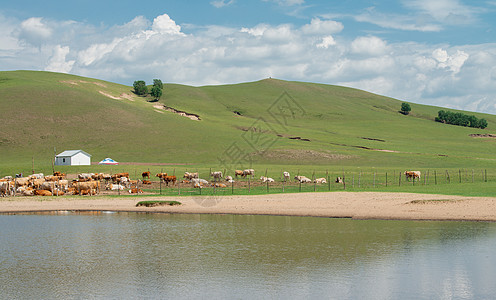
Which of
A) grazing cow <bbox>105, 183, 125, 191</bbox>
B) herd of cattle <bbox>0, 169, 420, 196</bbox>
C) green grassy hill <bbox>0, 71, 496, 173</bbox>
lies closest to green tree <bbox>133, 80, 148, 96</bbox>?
green grassy hill <bbox>0, 71, 496, 173</bbox>

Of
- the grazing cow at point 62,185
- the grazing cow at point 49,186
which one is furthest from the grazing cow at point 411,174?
the grazing cow at point 49,186

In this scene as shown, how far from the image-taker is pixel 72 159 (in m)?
87.0

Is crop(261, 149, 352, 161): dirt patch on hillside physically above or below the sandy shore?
above

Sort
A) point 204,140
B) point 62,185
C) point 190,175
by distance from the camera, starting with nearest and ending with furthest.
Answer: point 62,185 → point 190,175 → point 204,140

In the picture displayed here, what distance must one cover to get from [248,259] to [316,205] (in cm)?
1955

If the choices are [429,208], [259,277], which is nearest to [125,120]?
[429,208]

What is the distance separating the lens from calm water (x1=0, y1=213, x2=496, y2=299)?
18.0 meters

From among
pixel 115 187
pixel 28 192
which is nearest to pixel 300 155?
pixel 115 187

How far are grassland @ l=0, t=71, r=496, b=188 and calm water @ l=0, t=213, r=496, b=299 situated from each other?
140 ft

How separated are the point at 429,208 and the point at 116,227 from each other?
73.0 feet

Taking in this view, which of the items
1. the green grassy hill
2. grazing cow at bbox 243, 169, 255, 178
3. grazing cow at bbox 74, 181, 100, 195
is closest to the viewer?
grazing cow at bbox 74, 181, 100, 195

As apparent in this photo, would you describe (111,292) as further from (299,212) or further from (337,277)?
(299,212)

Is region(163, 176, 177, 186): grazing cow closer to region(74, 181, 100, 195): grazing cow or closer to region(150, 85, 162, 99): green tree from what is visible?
region(74, 181, 100, 195): grazing cow

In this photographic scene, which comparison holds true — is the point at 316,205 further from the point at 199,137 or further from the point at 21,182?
the point at 199,137
